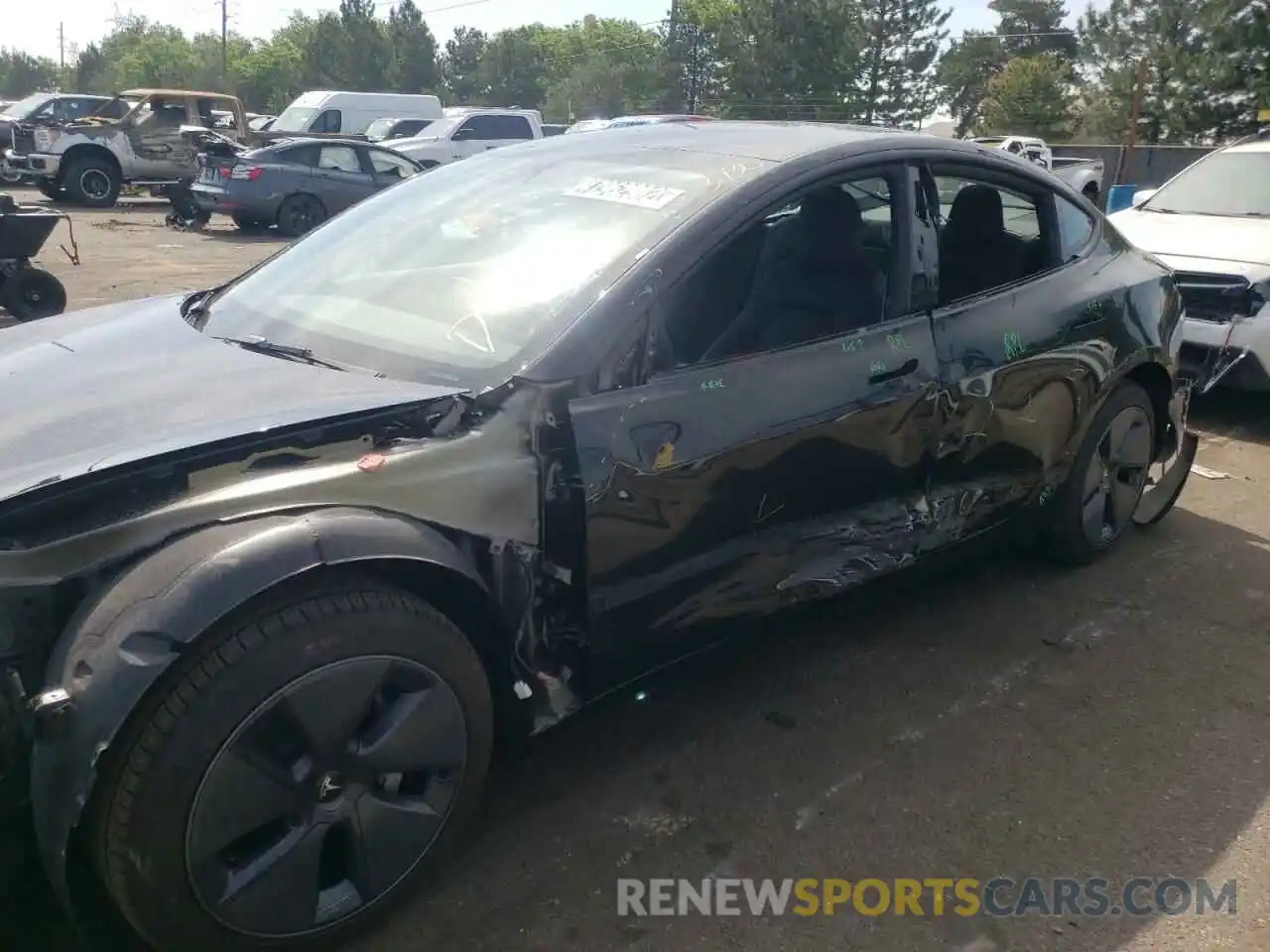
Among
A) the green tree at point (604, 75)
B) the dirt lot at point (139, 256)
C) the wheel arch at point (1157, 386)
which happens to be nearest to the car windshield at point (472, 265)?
the wheel arch at point (1157, 386)

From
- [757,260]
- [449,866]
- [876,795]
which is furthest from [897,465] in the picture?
[449,866]

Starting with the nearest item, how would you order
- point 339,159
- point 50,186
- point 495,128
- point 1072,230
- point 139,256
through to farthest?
1. point 1072,230
2. point 139,256
3. point 339,159
4. point 50,186
5. point 495,128

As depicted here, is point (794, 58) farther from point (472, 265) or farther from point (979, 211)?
point (472, 265)

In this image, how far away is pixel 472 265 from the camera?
2.91 m

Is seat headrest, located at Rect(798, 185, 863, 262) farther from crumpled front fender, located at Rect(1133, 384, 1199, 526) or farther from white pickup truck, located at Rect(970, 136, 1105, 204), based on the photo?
white pickup truck, located at Rect(970, 136, 1105, 204)

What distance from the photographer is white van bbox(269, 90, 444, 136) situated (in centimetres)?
2402

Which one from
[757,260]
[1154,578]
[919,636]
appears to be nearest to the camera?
[757,260]

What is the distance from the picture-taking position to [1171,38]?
3581cm

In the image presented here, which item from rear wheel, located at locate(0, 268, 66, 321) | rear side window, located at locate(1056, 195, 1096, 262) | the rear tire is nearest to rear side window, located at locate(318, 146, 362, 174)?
the rear tire

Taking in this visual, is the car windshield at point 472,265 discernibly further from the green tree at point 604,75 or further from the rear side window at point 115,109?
the green tree at point 604,75

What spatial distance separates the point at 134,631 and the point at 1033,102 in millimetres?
53710

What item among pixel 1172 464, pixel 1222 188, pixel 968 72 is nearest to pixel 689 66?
pixel 968 72

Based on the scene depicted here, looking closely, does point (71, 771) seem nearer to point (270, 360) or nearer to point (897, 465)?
point (270, 360)

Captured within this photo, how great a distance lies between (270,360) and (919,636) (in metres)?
2.32
